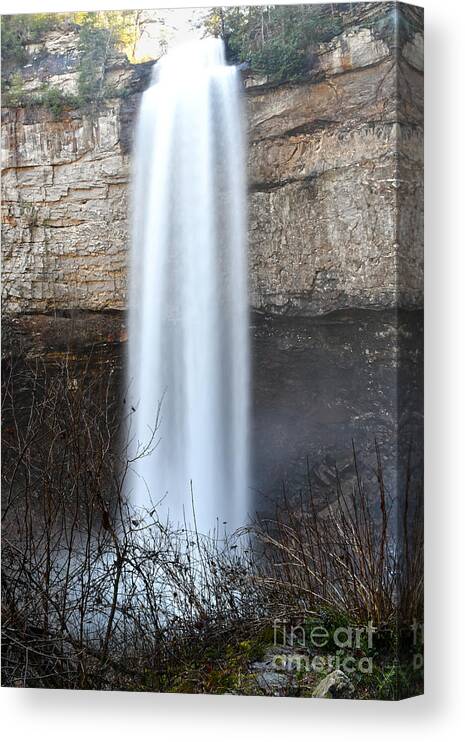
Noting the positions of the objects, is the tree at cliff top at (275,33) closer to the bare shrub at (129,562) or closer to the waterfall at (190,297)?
the waterfall at (190,297)

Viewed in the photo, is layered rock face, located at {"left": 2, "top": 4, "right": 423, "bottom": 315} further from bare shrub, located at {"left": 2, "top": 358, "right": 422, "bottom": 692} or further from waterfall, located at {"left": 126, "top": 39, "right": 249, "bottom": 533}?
bare shrub, located at {"left": 2, "top": 358, "right": 422, "bottom": 692}

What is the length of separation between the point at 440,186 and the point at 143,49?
1.47m

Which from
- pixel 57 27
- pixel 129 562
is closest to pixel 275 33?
pixel 57 27

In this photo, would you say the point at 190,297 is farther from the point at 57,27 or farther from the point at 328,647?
the point at 328,647

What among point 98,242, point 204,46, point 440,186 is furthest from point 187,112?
point 440,186

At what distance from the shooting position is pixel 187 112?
18.9 ft

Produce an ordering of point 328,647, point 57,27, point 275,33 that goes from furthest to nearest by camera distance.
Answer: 1. point 57,27
2. point 275,33
3. point 328,647

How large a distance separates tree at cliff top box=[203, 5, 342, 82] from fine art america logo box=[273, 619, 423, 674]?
7.94ft

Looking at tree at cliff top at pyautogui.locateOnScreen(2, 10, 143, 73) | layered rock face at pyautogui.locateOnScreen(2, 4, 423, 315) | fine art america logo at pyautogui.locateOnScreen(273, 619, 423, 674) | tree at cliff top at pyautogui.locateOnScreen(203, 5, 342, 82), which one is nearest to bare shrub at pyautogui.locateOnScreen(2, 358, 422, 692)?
fine art america logo at pyautogui.locateOnScreen(273, 619, 423, 674)

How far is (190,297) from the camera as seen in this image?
5.70m

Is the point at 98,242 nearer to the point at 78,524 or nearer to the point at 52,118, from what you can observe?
the point at 52,118

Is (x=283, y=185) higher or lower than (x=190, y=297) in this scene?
higher

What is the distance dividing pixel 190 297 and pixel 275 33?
4.02 ft

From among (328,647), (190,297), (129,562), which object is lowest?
(328,647)
